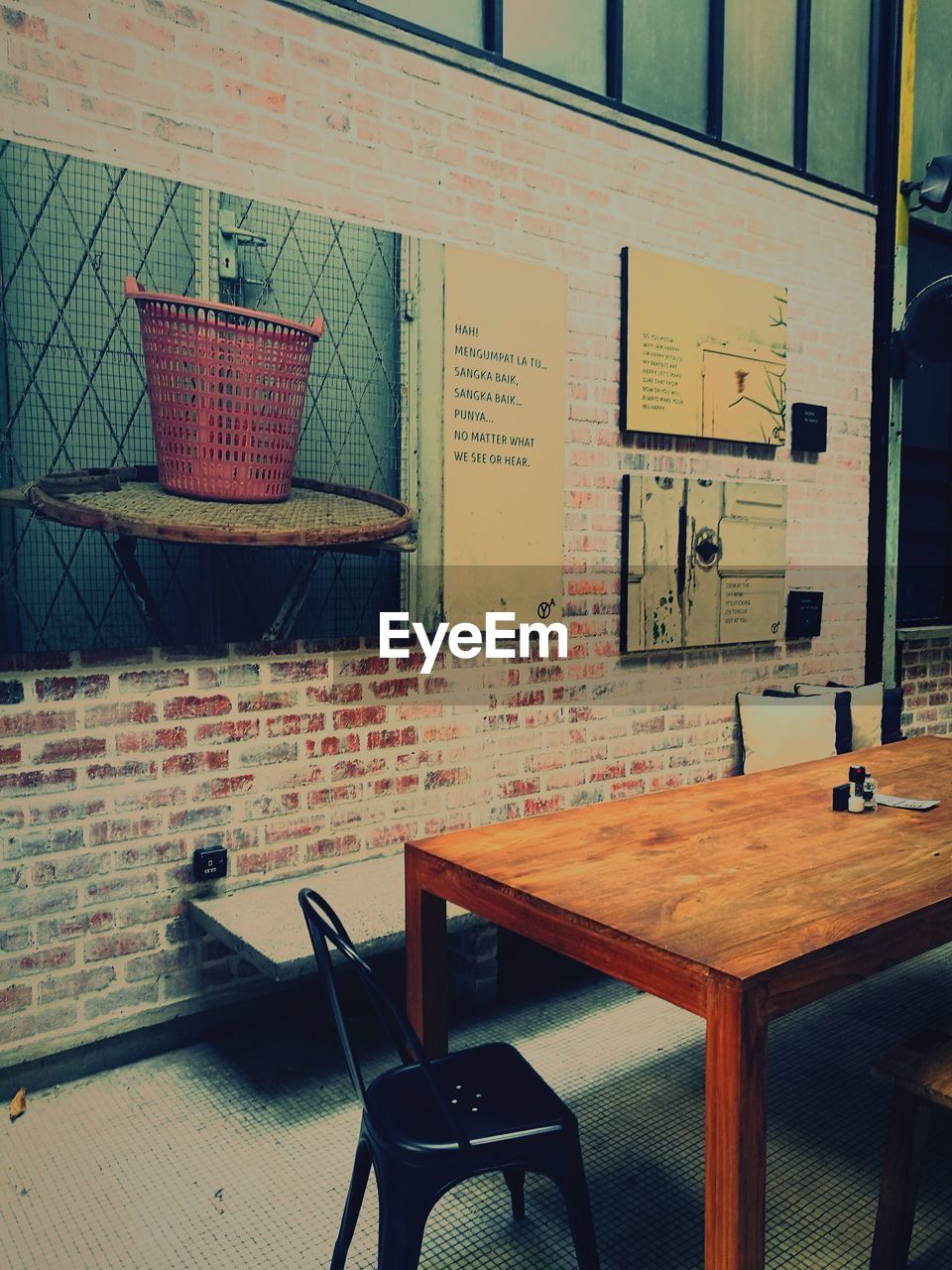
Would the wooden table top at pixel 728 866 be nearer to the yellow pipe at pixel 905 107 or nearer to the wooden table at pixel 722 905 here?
the wooden table at pixel 722 905

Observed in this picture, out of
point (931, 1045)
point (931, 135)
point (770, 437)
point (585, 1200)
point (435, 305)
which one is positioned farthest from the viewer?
point (931, 135)

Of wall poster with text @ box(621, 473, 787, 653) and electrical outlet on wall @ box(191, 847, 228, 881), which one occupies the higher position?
wall poster with text @ box(621, 473, 787, 653)

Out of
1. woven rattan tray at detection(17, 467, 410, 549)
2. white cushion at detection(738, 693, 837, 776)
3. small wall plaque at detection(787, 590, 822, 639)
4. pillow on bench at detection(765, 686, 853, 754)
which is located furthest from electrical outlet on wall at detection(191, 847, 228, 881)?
small wall plaque at detection(787, 590, 822, 639)

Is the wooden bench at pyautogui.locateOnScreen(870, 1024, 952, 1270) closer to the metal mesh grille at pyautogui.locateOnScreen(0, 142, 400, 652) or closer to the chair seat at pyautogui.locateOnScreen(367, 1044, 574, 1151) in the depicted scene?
the chair seat at pyautogui.locateOnScreen(367, 1044, 574, 1151)

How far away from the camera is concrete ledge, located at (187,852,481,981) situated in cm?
222

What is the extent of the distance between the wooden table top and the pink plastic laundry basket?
1.08 meters

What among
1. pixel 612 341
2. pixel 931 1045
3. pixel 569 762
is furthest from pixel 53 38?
pixel 931 1045

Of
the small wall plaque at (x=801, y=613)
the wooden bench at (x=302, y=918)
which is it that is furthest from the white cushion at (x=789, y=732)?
the wooden bench at (x=302, y=918)

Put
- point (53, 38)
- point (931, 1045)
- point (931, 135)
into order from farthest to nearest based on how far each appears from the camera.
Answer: point (931, 135), point (53, 38), point (931, 1045)

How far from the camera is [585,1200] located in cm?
153

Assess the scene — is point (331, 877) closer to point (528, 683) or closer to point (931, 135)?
point (528, 683)

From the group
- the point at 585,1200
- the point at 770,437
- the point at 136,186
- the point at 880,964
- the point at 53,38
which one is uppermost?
the point at 53,38

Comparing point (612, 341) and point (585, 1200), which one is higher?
point (612, 341)

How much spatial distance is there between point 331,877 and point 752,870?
1.31m
